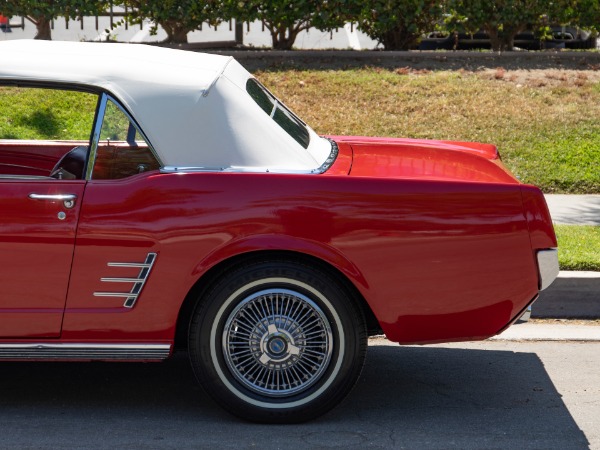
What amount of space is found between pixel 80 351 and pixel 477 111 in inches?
308

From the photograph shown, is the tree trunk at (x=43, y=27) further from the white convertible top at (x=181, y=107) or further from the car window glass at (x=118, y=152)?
the car window glass at (x=118, y=152)

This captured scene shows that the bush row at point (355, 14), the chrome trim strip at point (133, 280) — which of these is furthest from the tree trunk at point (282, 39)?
the chrome trim strip at point (133, 280)

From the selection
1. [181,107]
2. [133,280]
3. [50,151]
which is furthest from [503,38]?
[133,280]

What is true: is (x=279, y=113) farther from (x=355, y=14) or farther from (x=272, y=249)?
(x=355, y=14)

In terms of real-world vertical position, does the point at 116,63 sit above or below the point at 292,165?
above

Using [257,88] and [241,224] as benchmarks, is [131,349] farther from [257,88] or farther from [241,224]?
[257,88]

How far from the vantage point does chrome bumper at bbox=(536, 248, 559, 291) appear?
5172mm

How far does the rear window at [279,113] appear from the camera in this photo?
5.61 meters

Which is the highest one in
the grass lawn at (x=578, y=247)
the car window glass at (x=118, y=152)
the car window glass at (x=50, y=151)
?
the car window glass at (x=118, y=152)

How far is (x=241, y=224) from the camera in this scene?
5059mm

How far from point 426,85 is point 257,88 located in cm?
719

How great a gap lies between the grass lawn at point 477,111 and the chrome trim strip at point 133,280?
21.0 ft

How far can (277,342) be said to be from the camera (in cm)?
525

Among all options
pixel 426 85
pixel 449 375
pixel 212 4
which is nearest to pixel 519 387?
pixel 449 375
